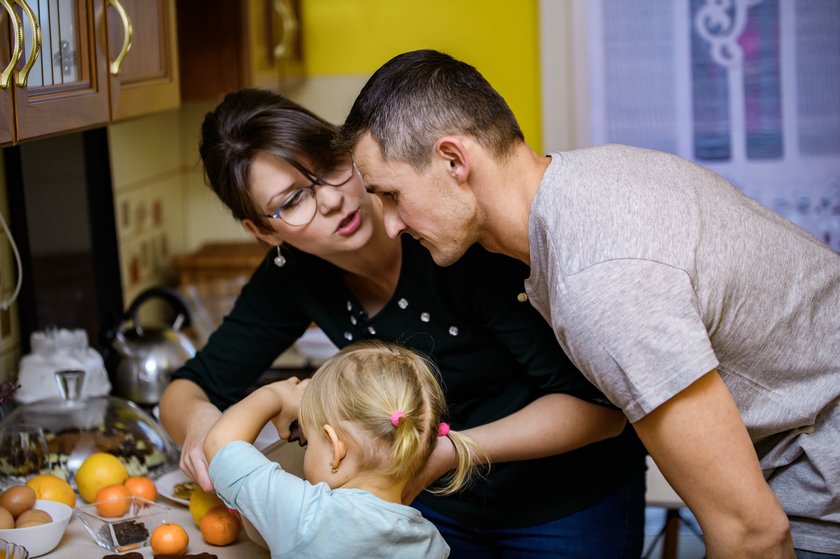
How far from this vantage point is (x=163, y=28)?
6.15ft

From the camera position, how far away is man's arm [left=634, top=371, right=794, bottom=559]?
105 cm

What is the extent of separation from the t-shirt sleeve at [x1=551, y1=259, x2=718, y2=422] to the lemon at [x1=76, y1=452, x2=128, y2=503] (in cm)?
84

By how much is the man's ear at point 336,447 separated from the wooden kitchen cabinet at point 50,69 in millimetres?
520

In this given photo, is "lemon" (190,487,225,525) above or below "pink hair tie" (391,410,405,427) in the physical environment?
below

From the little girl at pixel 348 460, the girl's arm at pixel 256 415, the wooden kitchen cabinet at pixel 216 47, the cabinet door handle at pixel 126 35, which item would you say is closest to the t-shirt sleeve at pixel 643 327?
the little girl at pixel 348 460

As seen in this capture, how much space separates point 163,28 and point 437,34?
5.27 ft

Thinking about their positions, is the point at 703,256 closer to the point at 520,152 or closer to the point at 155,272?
the point at 520,152

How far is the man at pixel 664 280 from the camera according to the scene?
1.04 meters

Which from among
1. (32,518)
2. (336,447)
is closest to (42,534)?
(32,518)

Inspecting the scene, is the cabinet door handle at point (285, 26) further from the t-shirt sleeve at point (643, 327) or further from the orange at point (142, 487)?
the t-shirt sleeve at point (643, 327)

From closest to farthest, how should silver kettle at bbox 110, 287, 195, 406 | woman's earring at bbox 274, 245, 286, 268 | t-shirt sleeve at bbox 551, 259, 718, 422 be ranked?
t-shirt sleeve at bbox 551, 259, 718, 422 → woman's earring at bbox 274, 245, 286, 268 → silver kettle at bbox 110, 287, 195, 406

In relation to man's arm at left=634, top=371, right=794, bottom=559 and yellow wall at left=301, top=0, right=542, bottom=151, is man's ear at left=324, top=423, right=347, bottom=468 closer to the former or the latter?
man's arm at left=634, top=371, right=794, bottom=559

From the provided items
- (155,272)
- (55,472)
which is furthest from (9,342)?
(155,272)

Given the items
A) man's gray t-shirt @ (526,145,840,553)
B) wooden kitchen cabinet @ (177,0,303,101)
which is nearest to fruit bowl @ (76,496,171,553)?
man's gray t-shirt @ (526,145,840,553)
